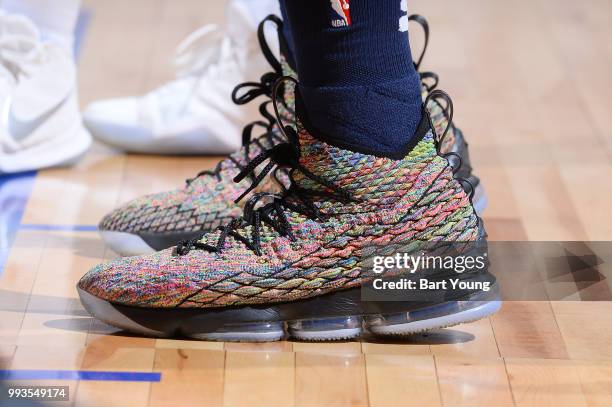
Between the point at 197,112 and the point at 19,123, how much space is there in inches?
12.1

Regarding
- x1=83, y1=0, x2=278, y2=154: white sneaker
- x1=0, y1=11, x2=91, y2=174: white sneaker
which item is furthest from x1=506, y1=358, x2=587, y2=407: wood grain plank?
x1=0, y1=11, x2=91, y2=174: white sneaker

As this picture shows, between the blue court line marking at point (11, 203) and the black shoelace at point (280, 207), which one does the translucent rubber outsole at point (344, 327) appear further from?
the blue court line marking at point (11, 203)

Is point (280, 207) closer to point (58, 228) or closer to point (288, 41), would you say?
point (288, 41)

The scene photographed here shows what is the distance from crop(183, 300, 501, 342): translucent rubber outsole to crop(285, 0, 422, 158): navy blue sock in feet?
0.62

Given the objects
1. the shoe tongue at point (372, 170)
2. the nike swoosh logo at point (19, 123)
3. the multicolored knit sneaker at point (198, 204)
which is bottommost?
the shoe tongue at point (372, 170)

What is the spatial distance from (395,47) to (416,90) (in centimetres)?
6

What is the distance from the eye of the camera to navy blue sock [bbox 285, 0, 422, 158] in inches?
42.4

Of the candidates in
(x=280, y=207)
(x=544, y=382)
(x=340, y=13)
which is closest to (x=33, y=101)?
(x=280, y=207)

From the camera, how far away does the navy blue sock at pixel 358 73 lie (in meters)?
1.08

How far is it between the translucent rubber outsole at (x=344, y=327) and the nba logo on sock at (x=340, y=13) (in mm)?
337

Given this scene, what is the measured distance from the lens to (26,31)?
1749 millimetres

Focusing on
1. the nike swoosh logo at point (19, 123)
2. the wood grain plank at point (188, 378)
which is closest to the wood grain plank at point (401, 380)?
the wood grain plank at point (188, 378)

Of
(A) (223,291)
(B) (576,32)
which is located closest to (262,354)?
(A) (223,291)

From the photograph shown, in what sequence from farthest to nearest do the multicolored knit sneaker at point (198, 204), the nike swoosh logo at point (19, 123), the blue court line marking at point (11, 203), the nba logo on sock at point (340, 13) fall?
the nike swoosh logo at point (19, 123)
the blue court line marking at point (11, 203)
the multicolored knit sneaker at point (198, 204)
the nba logo on sock at point (340, 13)
